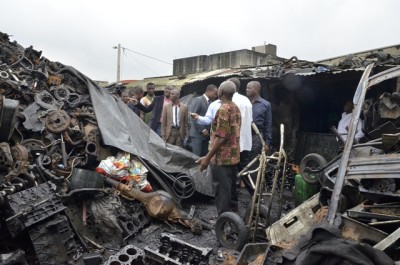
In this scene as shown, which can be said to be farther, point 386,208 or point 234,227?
point 234,227

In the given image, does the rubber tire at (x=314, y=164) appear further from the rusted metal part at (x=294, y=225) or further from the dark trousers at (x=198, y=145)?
the dark trousers at (x=198, y=145)

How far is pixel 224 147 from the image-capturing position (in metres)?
4.46

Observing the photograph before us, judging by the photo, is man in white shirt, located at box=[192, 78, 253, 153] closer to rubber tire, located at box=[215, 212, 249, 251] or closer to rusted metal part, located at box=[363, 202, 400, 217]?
rubber tire, located at box=[215, 212, 249, 251]

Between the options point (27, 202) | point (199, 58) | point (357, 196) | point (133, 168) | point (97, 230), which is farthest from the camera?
point (199, 58)

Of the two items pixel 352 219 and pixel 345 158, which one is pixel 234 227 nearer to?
pixel 345 158

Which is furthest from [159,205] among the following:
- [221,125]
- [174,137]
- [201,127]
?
[174,137]

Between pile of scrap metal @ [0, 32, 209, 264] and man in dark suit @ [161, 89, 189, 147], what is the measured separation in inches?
34.3

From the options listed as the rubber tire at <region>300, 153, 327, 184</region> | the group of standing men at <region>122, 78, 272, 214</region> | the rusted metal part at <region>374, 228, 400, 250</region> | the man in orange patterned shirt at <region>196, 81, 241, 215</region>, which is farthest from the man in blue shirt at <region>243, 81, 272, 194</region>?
the rusted metal part at <region>374, 228, 400, 250</region>

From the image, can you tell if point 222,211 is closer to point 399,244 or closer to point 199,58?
point 399,244

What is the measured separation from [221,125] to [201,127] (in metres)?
2.39

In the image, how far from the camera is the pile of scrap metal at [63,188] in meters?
3.64

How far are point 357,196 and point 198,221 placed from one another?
2195 mm

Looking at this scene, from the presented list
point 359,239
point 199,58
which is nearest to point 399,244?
point 359,239

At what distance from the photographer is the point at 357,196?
3322 mm
